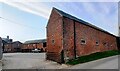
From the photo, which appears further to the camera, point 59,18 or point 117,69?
point 59,18

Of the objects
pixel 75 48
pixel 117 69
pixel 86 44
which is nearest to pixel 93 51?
pixel 86 44

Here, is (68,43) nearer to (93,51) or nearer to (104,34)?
(93,51)

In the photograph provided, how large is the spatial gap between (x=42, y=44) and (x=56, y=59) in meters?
50.0

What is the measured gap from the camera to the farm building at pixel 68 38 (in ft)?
83.5

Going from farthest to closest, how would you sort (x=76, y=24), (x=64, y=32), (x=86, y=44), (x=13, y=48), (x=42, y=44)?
(x=13, y=48) < (x=42, y=44) < (x=86, y=44) < (x=76, y=24) < (x=64, y=32)

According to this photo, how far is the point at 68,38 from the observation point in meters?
25.9

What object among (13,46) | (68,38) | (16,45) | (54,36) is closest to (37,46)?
(13,46)

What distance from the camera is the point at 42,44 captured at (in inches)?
2965

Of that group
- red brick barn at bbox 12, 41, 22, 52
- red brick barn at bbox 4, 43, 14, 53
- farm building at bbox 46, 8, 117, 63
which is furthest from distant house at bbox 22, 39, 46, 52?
farm building at bbox 46, 8, 117, 63

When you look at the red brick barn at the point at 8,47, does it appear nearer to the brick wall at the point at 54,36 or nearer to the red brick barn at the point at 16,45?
the red brick barn at the point at 16,45

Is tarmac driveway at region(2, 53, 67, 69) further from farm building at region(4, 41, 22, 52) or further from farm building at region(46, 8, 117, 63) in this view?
farm building at region(4, 41, 22, 52)

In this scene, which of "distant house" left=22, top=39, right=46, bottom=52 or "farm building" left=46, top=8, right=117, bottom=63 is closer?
"farm building" left=46, top=8, right=117, bottom=63

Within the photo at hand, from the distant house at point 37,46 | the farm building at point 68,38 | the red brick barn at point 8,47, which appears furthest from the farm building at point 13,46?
the farm building at point 68,38

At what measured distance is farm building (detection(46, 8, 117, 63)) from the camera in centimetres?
2546
